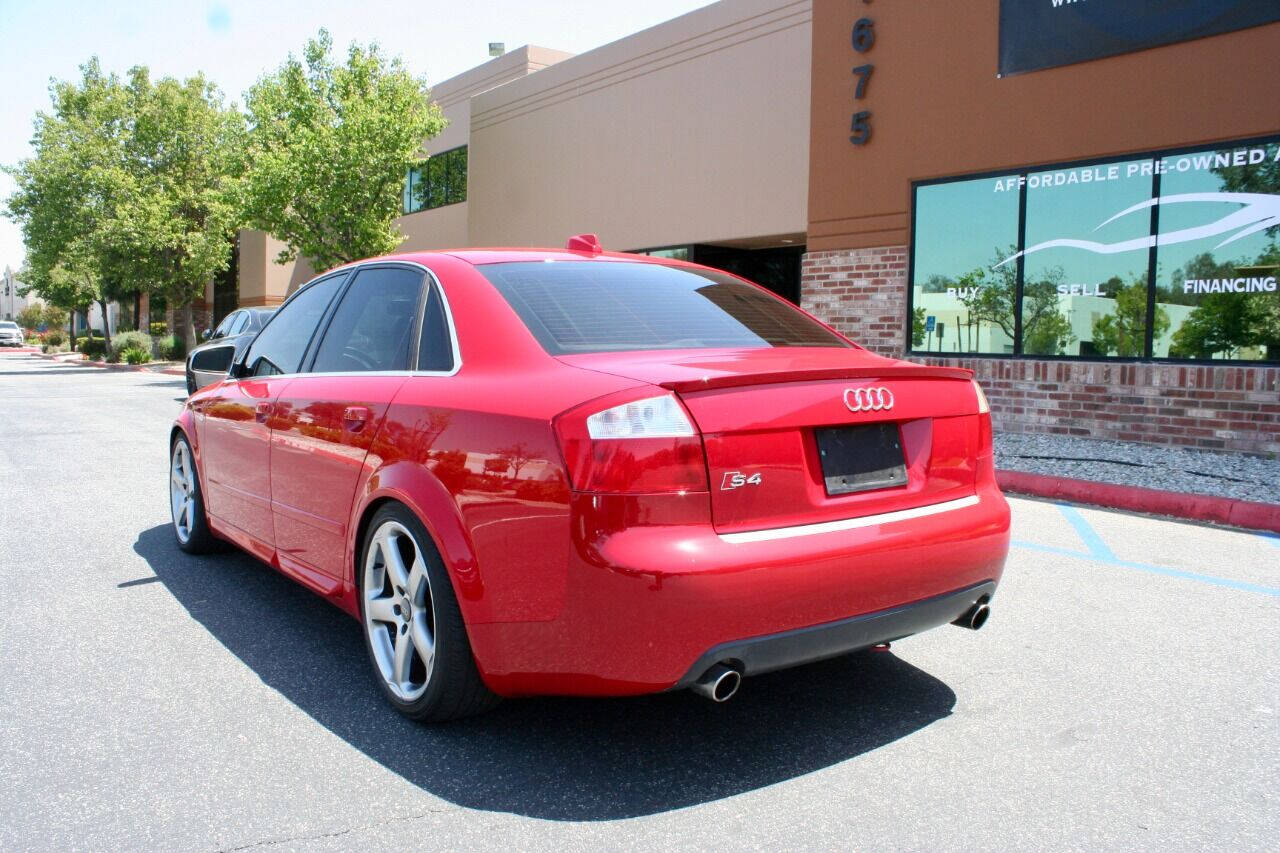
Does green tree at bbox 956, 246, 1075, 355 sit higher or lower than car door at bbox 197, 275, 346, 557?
higher

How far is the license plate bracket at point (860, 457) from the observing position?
10.1 ft

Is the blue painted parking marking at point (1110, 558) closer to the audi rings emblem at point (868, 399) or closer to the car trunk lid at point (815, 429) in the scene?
the car trunk lid at point (815, 429)

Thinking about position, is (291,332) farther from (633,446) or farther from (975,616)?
(975,616)

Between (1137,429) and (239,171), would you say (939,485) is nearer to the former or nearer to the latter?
(1137,429)

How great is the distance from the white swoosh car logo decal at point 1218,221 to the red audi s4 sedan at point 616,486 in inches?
316

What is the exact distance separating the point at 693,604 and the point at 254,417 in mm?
2731

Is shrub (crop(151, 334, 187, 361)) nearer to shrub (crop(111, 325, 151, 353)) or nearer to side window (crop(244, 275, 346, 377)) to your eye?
shrub (crop(111, 325, 151, 353))

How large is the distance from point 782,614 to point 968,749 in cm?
90

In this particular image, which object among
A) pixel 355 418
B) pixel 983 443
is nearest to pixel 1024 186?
pixel 983 443

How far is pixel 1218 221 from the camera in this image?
406 inches

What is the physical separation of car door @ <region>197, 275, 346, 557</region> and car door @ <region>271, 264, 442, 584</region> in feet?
0.54

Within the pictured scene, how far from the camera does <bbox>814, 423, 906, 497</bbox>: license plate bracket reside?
10.1 ft

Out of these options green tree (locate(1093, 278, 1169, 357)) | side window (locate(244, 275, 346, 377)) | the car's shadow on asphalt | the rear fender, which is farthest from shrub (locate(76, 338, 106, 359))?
the rear fender

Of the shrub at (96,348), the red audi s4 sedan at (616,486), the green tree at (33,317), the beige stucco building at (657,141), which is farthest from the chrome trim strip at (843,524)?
the green tree at (33,317)
